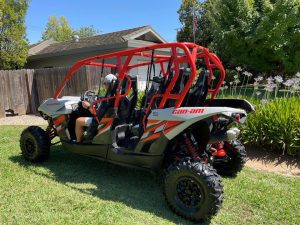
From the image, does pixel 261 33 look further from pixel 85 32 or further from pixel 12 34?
pixel 85 32

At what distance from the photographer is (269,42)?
14.5 m

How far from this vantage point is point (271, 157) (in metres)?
6.10

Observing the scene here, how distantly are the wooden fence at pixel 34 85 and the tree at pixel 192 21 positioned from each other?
17733 millimetres

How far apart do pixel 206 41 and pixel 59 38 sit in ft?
131

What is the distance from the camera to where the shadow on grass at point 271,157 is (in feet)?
19.3

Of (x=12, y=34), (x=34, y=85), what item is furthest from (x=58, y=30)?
(x=34, y=85)

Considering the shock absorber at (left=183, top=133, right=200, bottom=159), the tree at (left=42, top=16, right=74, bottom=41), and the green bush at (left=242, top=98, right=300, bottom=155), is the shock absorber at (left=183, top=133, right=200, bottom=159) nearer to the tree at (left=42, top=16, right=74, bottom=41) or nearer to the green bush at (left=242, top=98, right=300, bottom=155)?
the green bush at (left=242, top=98, right=300, bottom=155)

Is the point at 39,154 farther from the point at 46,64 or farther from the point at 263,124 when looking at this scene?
the point at 46,64

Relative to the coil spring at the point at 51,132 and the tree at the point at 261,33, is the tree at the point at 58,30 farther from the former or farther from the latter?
the coil spring at the point at 51,132

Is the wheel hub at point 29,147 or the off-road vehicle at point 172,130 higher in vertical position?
the off-road vehicle at point 172,130

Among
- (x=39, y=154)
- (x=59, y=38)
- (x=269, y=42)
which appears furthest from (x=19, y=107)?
(x=59, y=38)

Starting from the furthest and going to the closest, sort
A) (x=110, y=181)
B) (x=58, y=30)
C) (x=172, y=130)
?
(x=58, y=30) → (x=110, y=181) → (x=172, y=130)

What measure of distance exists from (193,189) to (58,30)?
63.7 metres

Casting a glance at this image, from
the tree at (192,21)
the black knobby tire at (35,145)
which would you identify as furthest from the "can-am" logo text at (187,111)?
the tree at (192,21)
